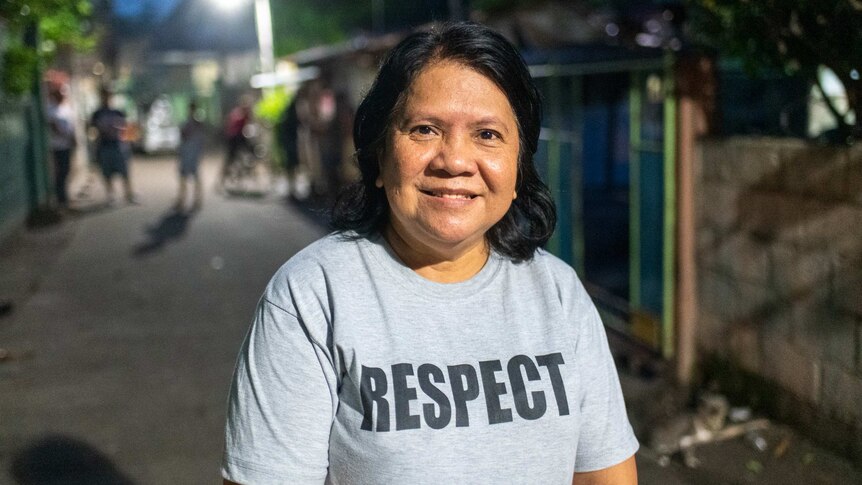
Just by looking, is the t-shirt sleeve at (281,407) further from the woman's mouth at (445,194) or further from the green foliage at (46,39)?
the green foliage at (46,39)

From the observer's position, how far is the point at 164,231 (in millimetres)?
12961

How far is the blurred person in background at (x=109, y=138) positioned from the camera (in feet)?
48.1

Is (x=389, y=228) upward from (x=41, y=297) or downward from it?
upward

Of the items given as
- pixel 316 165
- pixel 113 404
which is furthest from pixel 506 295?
pixel 316 165

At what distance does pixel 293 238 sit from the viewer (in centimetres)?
1227

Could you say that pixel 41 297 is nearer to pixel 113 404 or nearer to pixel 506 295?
pixel 113 404

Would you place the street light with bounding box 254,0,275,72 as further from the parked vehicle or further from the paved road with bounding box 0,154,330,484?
the paved road with bounding box 0,154,330,484

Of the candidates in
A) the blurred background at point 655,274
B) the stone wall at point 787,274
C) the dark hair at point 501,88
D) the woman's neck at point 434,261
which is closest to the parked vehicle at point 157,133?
the blurred background at point 655,274

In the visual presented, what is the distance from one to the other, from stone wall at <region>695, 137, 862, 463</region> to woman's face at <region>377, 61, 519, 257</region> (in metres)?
3.05

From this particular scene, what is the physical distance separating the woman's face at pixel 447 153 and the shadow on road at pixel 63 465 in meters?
3.26

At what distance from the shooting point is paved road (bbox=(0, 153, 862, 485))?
4730 millimetres

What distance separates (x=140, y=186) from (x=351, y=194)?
19004mm

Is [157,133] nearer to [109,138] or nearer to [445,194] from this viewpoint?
[109,138]

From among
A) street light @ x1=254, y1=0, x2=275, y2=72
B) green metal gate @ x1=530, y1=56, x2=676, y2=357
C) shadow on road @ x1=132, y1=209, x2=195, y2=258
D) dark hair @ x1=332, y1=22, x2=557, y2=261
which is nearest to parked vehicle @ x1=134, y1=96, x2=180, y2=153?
street light @ x1=254, y1=0, x2=275, y2=72
